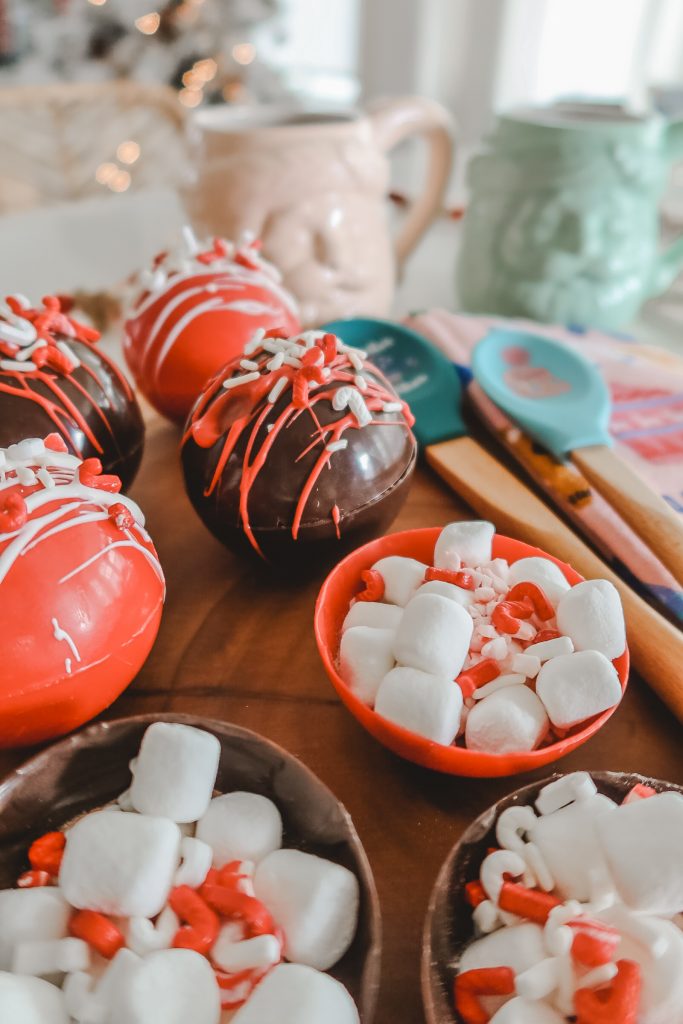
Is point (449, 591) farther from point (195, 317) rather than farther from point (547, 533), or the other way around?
point (195, 317)

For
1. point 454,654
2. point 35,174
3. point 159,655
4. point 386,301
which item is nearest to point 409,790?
point 454,654

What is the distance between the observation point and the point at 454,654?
1.45 ft

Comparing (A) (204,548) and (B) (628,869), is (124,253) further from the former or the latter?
(B) (628,869)

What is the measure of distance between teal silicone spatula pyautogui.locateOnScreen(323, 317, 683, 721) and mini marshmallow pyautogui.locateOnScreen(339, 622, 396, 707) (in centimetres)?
17

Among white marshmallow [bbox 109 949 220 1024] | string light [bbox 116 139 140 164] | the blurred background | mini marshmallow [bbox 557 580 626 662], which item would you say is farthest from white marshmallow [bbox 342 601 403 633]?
string light [bbox 116 139 140 164]

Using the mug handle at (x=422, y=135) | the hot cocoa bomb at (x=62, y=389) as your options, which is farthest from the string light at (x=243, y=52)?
the hot cocoa bomb at (x=62, y=389)

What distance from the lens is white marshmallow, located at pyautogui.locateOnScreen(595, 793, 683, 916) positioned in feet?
1.13

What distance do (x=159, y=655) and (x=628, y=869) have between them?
0.32m

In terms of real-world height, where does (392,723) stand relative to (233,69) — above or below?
below

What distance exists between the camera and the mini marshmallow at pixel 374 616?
0.48 metres

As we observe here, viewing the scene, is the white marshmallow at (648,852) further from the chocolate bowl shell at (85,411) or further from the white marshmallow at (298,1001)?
the chocolate bowl shell at (85,411)

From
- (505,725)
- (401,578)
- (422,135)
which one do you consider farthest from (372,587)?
(422,135)

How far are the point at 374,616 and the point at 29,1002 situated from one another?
0.86 feet

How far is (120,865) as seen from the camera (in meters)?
0.37
